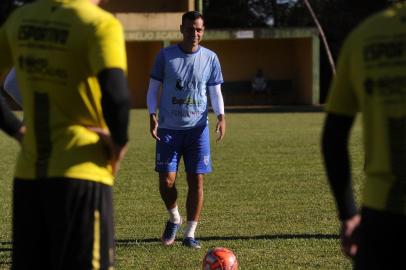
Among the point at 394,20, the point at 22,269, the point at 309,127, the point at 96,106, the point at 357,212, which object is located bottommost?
the point at 309,127

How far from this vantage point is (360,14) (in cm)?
5175

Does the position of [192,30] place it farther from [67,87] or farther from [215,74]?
[67,87]

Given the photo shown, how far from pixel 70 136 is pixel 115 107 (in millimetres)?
243

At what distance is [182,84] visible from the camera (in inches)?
344

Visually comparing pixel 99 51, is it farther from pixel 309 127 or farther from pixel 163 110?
pixel 309 127

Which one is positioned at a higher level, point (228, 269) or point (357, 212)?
point (357, 212)

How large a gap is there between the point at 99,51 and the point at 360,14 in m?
48.8

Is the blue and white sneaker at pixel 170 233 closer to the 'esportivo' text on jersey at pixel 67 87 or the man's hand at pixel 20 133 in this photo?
the man's hand at pixel 20 133

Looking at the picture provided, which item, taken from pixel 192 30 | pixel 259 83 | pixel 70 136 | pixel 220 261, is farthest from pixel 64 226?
pixel 259 83

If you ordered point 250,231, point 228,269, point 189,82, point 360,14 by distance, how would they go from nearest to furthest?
point 228,269 → point 189,82 → point 250,231 → point 360,14

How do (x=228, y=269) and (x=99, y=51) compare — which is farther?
(x=228, y=269)

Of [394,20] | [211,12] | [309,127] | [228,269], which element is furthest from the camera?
[211,12]

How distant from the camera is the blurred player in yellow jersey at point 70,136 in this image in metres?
4.14

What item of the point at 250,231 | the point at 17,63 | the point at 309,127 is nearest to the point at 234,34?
the point at 309,127
